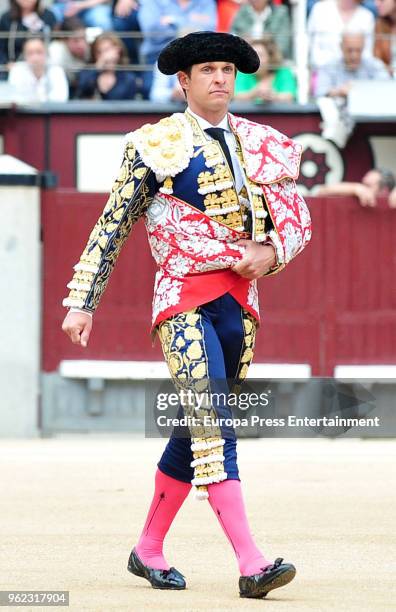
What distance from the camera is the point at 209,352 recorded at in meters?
4.67

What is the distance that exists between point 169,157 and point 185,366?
1.87ft

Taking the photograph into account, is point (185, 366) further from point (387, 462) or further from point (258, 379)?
point (258, 379)

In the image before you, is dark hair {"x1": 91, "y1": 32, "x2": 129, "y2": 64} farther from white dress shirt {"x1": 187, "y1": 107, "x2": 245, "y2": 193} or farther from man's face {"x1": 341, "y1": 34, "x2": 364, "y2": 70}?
white dress shirt {"x1": 187, "y1": 107, "x2": 245, "y2": 193}

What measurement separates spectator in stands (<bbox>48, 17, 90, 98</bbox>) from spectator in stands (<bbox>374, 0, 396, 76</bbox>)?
74.5 inches

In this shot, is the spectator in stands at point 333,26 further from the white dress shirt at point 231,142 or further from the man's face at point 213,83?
the man's face at point 213,83

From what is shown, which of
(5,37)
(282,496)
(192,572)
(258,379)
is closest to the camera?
(192,572)

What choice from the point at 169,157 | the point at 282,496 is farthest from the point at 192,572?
the point at 282,496

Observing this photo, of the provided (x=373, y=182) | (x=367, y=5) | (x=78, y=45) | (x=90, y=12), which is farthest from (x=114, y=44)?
(x=373, y=182)

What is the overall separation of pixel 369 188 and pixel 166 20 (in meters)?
1.76

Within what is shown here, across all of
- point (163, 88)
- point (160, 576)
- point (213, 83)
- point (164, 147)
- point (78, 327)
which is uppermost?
point (163, 88)

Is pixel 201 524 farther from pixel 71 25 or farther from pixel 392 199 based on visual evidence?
pixel 71 25

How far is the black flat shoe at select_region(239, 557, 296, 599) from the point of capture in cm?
439

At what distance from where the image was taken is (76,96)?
11188 millimetres

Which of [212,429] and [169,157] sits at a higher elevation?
[169,157]
